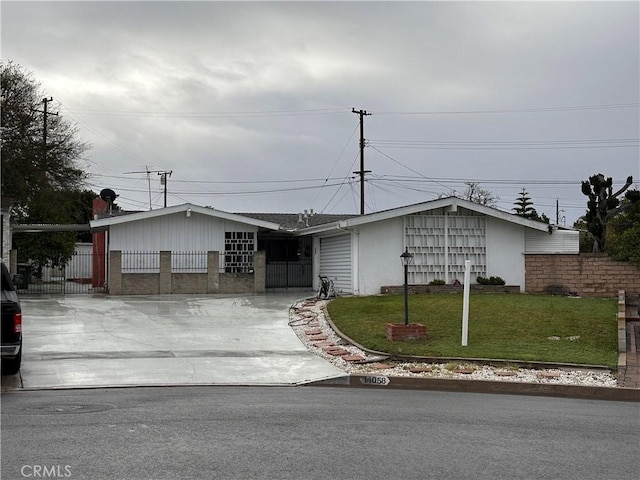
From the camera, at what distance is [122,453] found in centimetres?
651

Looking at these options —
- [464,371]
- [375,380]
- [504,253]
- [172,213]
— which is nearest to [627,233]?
[504,253]

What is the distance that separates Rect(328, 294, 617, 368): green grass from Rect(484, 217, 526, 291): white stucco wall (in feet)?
14.9

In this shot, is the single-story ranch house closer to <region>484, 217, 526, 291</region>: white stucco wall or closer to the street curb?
<region>484, 217, 526, 291</region>: white stucco wall

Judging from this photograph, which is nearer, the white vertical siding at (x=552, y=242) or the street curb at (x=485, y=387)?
the street curb at (x=485, y=387)

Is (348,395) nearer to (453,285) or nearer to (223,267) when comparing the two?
(453,285)

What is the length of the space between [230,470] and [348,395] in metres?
4.70

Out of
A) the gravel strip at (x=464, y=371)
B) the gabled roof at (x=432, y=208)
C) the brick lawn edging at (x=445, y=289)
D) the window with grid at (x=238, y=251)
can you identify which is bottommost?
the gravel strip at (x=464, y=371)

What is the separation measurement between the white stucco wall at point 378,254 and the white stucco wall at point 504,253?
3646 millimetres

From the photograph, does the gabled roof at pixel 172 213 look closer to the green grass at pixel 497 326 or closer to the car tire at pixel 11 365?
the green grass at pixel 497 326

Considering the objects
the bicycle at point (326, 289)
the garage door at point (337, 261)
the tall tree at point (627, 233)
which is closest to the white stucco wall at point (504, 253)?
the tall tree at point (627, 233)

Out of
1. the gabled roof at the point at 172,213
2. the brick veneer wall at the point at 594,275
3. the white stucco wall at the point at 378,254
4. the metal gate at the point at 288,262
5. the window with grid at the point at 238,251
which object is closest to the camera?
the white stucco wall at the point at 378,254

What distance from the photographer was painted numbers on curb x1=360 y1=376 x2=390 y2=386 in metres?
11.9

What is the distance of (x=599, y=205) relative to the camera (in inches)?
1282

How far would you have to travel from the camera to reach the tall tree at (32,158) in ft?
110
